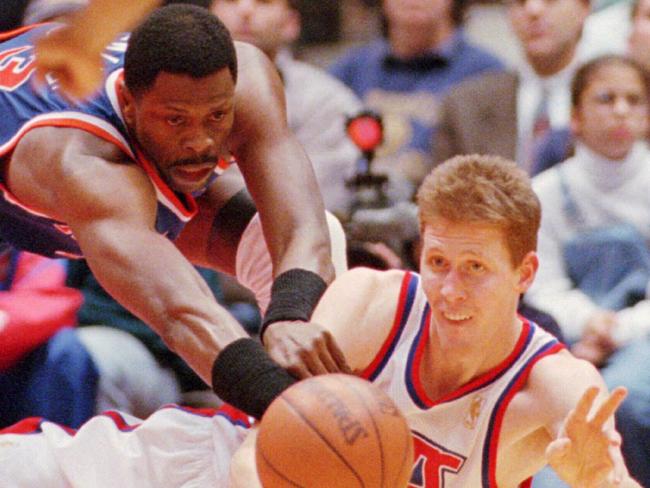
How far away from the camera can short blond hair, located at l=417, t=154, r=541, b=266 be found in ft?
11.2

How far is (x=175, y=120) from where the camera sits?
3.51 m

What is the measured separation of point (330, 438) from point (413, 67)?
10.8ft

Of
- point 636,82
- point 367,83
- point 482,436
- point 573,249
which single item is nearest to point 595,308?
point 573,249

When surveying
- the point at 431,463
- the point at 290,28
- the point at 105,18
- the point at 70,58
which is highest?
the point at 105,18

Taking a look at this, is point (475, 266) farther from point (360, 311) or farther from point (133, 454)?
point (133, 454)

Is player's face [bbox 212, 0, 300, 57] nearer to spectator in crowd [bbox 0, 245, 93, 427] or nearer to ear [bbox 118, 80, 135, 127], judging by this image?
spectator in crowd [bbox 0, 245, 93, 427]

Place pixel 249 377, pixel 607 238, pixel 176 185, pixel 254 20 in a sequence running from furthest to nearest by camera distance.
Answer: pixel 254 20, pixel 607 238, pixel 176 185, pixel 249 377

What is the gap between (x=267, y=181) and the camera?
12.5ft

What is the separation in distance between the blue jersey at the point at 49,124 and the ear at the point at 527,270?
38.6 inches

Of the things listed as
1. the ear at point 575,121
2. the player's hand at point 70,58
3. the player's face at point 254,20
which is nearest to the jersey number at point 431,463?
the player's hand at point 70,58

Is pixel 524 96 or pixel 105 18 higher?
pixel 105 18

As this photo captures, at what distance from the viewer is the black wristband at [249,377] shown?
10.2ft

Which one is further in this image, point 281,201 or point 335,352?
point 281,201

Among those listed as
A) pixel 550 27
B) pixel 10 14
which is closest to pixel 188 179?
pixel 10 14
